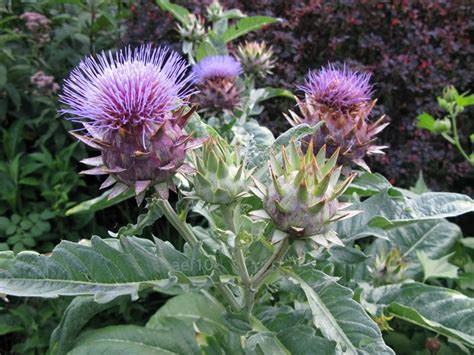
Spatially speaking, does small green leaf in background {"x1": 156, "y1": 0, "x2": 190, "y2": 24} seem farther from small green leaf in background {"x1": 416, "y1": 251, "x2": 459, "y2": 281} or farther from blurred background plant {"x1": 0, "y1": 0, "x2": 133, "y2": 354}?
small green leaf in background {"x1": 416, "y1": 251, "x2": 459, "y2": 281}

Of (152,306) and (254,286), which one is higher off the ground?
(254,286)

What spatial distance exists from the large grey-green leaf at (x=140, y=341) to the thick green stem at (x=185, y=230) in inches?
7.2

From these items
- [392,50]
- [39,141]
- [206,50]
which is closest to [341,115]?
[206,50]

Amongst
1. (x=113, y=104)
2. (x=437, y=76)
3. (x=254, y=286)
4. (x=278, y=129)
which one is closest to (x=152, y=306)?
(x=278, y=129)

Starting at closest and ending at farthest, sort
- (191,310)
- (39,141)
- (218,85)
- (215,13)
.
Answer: (191,310), (218,85), (215,13), (39,141)

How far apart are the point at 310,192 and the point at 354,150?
1.29 ft

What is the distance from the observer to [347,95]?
133cm

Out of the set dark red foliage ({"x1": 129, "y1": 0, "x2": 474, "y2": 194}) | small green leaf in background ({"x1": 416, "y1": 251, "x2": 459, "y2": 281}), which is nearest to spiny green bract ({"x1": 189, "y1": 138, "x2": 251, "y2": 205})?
small green leaf in background ({"x1": 416, "y1": 251, "x2": 459, "y2": 281})

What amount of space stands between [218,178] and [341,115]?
42cm

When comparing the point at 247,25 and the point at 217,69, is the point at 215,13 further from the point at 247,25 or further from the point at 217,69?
the point at 217,69

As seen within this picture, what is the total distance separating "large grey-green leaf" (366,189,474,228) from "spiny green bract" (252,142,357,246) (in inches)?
12.2

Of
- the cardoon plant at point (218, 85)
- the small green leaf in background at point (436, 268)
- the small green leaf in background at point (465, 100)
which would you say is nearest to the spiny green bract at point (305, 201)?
the small green leaf in background at point (436, 268)

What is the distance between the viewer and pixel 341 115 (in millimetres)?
1310

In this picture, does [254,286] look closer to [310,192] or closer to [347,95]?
[310,192]
